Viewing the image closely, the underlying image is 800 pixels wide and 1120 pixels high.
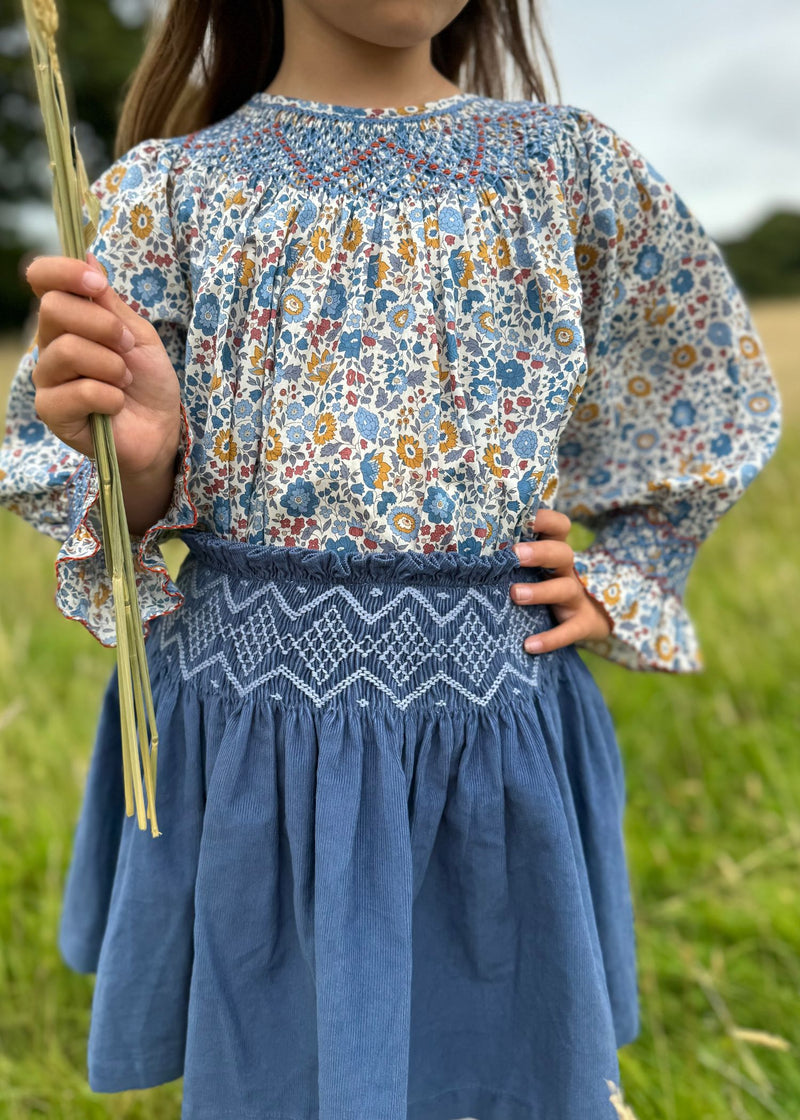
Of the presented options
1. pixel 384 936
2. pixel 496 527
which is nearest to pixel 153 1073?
pixel 384 936

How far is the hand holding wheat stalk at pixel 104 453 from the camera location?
80 cm

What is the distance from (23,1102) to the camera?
5.35ft

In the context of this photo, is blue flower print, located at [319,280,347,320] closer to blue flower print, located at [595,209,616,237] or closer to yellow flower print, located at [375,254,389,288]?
yellow flower print, located at [375,254,389,288]

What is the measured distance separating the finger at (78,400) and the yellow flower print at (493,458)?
0.38 metres

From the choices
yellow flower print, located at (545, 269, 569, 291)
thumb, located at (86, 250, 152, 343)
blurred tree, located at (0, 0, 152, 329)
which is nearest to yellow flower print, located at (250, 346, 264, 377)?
thumb, located at (86, 250, 152, 343)

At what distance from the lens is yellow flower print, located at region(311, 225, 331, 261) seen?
3.56 feet

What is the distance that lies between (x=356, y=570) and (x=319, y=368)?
22 centimetres

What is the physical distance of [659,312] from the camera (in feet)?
4.25

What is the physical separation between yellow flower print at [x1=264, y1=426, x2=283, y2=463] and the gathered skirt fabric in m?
0.10

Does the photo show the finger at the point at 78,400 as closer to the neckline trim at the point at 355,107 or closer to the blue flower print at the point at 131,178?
the blue flower print at the point at 131,178

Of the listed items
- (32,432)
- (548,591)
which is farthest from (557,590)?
(32,432)

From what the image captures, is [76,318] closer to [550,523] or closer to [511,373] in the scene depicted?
[511,373]

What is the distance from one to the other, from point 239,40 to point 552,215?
539mm

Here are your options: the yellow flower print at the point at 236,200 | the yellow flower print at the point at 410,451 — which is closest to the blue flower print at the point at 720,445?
the yellow flower print at the point at 410,451
